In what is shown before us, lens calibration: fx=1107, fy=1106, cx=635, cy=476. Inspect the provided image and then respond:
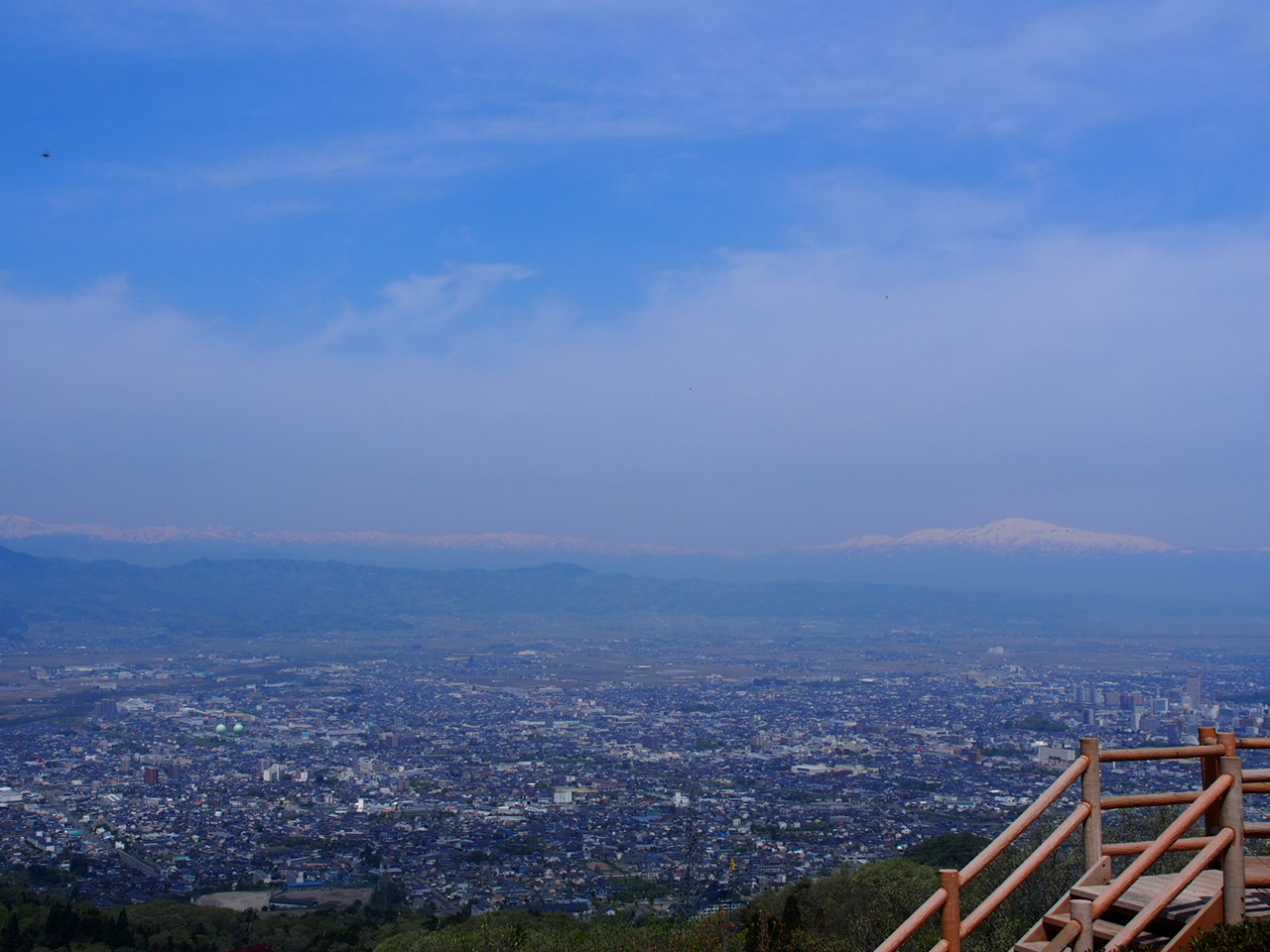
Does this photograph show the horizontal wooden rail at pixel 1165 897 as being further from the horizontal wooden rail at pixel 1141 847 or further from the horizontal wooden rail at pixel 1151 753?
the horizontal wooden rail at pixel 1151 753

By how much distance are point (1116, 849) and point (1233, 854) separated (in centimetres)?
40

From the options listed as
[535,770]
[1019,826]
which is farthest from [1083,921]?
[535,770]

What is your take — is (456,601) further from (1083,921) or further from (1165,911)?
(1083,921)

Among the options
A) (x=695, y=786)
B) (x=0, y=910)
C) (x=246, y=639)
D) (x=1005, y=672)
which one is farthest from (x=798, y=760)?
(x=246, y=639)

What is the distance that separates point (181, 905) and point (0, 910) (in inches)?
114

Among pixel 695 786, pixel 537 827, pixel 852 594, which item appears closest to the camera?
pixel 537 827

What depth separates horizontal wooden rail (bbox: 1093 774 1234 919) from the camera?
388 centimetres

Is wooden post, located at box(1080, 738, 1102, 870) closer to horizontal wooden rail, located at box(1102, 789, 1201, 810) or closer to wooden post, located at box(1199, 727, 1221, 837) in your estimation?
horizontal wooden rail, located at box(1102, 789, 1201, 810)

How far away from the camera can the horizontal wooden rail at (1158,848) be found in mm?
3885

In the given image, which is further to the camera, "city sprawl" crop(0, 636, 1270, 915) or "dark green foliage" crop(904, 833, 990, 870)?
"city sprawl" crop(0, 636, 1270, 915)

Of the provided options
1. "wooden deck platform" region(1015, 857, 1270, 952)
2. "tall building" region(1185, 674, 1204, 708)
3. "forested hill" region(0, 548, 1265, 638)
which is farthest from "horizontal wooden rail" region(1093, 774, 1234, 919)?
"forested hill" region(0, 548, 1265, 638)

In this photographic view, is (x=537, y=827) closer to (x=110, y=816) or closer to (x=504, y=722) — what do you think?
(x=110, y=816)

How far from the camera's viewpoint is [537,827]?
28.8 m

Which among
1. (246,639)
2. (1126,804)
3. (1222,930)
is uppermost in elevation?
(1126,804)
